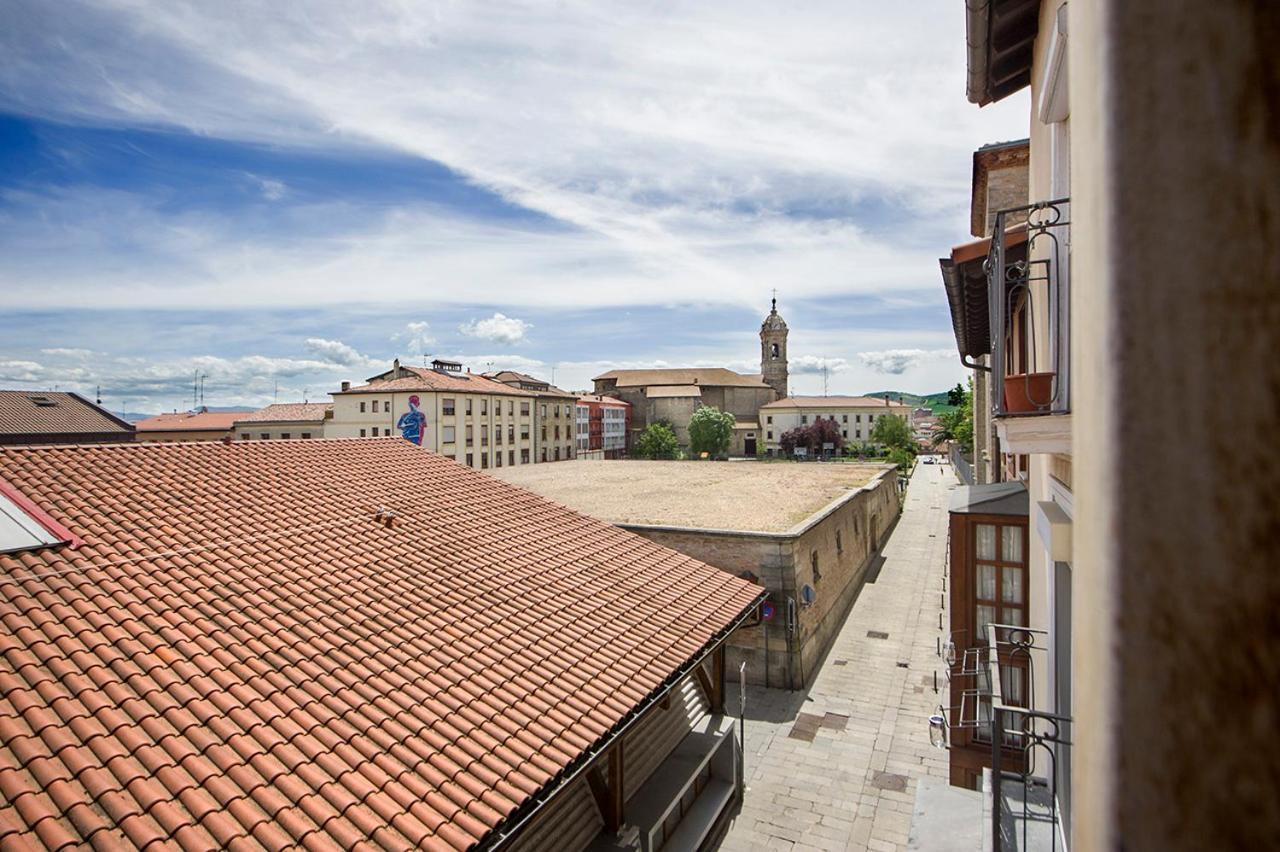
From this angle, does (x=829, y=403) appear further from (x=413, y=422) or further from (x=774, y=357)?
(x=413, y=422)

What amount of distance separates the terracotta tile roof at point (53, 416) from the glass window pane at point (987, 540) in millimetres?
47110

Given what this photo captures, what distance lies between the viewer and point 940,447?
11856 centimetres

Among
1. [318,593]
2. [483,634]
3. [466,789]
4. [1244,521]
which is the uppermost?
[1244,521]

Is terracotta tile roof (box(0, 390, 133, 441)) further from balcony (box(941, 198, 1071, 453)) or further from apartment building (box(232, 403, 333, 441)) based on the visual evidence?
balcony (box(941, 198, 1071, 453))

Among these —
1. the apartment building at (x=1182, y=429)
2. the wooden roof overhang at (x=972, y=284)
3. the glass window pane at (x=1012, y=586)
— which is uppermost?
the wooden roof overhang at (x=972, y=284)

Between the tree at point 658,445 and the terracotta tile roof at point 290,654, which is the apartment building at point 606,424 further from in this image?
the terracotta tile roof at point 290,654

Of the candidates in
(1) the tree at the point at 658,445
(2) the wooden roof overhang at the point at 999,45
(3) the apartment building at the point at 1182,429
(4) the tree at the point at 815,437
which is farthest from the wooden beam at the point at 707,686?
(4) the tree at the point at 815,437

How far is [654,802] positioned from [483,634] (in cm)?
310

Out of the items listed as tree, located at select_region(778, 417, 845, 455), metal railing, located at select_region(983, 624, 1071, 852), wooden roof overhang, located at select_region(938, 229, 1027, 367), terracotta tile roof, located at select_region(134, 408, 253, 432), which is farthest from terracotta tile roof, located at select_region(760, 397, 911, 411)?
metal railing, located at select_region(983, 624, 1071, 852)

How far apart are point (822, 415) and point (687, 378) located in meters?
21.6

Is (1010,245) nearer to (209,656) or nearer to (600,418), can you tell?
(209,656)

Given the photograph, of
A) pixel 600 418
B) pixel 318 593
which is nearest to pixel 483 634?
pixel 318 593

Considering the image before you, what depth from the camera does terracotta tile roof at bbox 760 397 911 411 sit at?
10094 cm

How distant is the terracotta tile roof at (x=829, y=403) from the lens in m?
101
